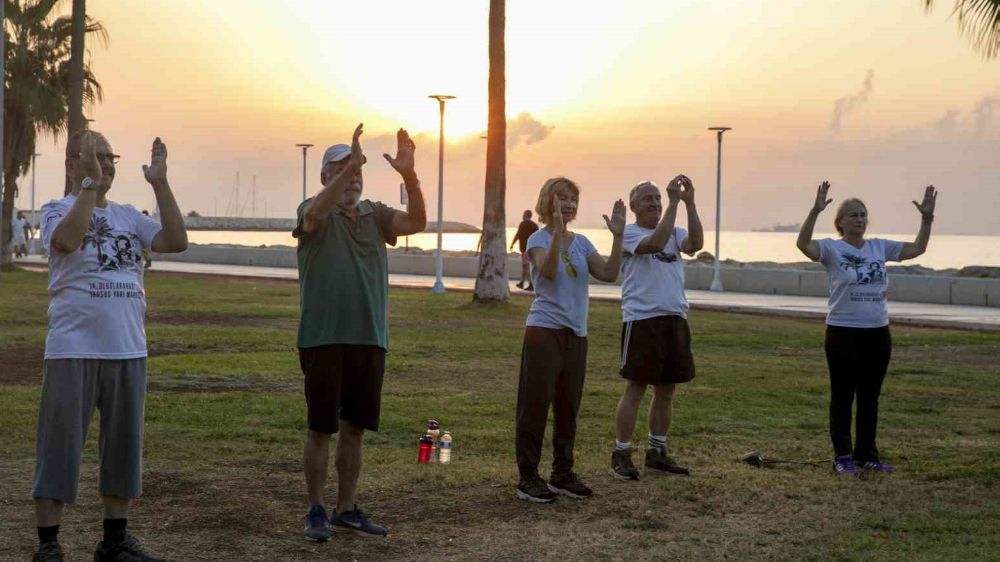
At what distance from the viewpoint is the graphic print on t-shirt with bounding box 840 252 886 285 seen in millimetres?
8711

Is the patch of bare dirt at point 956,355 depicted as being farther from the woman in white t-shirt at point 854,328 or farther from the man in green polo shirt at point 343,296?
the man in green polo shirt at point 343,296

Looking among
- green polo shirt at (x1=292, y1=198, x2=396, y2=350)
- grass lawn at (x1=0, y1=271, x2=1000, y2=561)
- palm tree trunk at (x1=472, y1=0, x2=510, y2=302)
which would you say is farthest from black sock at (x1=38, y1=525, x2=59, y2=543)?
palm tree trunk at (x1=472, y1=0, x2=510, y2=302)

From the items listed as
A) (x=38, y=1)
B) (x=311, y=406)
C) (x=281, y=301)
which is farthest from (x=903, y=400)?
(x=38, y=1)

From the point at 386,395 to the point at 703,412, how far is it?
2.91 meters

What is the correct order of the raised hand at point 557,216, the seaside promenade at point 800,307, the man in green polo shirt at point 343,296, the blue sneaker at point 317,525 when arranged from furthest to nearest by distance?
the seaside promenade at point 800,307
the raised hand at point 557,216
the blue sneaker at point 317,525
the man in green polo shirt at point 343,296

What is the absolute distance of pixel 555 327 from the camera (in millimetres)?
7781

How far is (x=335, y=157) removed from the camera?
6613 millimetres

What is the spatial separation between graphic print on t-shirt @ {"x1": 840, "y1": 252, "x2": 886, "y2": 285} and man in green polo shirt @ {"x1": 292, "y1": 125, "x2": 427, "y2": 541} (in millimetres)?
3234

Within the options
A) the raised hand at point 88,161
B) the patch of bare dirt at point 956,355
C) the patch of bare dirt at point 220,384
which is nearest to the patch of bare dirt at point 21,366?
the patch of bare dirt at point 220,384

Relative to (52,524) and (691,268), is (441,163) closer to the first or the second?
(691,268)

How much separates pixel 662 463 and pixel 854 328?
1.48 metres

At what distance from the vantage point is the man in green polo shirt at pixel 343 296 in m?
6.55

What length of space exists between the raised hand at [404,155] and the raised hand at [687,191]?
2128 mm

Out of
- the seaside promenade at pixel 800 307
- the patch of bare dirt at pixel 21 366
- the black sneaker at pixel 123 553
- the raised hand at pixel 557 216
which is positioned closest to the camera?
the black sneaker at pixel 123 553
